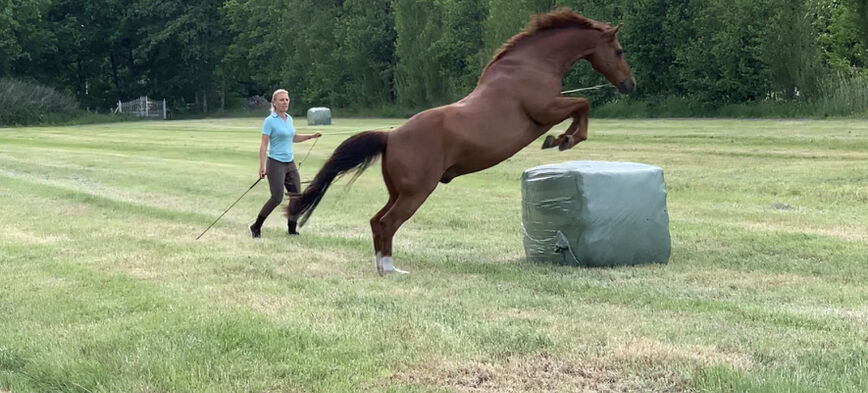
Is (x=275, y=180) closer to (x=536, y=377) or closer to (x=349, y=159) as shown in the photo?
(x=349, y=159)

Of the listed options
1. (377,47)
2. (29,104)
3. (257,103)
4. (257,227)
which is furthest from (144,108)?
(257,227)

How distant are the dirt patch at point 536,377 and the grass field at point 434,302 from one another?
0.6 inches

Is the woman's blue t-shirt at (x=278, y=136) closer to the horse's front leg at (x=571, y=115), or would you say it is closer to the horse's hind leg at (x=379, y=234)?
the horse's hind leg at (x=379, y=234)

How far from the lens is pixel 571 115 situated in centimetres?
786

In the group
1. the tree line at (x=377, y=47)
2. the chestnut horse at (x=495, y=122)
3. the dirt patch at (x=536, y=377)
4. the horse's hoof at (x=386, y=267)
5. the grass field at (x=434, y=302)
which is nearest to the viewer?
the dirt patch at (x=536, y=377)

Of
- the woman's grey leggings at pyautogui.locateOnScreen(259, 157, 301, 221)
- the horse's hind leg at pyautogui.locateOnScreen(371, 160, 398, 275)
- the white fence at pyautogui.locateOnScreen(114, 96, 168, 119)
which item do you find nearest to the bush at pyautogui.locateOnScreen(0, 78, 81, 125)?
the white fence at pyautogui.locateOnScreen(114, 96, 168, 119)

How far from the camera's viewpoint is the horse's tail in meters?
8.01

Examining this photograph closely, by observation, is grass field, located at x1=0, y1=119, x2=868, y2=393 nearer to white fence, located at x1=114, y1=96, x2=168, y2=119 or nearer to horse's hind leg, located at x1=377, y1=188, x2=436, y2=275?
horse's hind leg, located at x1=377, y1=188, x2=436, y2=275

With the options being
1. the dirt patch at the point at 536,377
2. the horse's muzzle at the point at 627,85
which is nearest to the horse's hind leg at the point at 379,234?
the horse's muzzle at the point at 627,85

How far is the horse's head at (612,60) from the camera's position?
26.8 ft

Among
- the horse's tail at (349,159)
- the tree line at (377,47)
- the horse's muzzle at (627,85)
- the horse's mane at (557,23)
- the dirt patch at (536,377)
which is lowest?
the dirt patch at (536,377)

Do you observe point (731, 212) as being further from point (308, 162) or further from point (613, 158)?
point (308, 162)

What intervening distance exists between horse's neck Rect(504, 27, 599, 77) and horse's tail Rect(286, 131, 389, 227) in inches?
57.5

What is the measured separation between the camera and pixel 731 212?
38.6 ft
